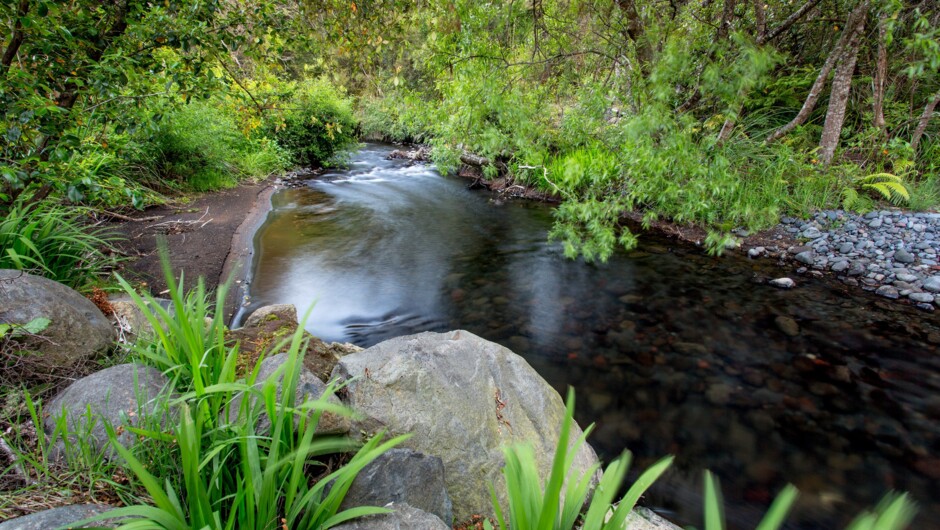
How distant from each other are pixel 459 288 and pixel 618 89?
3114 millimetres

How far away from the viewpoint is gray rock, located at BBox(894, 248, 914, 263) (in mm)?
5781

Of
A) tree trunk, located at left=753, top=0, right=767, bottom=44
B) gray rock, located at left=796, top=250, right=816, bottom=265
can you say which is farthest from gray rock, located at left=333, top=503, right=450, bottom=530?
gray rock, located at left=796, top=250, right=816, bottom=265

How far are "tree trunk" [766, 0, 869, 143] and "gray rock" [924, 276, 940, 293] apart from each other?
324cm

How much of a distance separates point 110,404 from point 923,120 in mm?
10578

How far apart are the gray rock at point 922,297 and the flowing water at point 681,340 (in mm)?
265

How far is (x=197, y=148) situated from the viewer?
8.16 m

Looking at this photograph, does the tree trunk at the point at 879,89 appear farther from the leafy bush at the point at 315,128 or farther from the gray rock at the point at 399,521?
the leafy bush at the point at 315,128

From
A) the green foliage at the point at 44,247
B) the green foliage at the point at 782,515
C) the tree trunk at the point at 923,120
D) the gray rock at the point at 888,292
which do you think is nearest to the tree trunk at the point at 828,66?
the tree trunk at the point at 923,120

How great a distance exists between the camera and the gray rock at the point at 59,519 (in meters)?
1.22

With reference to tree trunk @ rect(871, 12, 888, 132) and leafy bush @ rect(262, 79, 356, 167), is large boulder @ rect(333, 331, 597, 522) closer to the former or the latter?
Result: tree trunk @ rect(871, 12, 888, 132)

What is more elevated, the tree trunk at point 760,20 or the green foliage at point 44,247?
the tree trunk at point 760,20

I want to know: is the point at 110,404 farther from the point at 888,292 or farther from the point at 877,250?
Result: the point at 877,250

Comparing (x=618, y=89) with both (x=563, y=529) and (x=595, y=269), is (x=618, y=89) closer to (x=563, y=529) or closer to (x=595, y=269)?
(x=595, y=269)

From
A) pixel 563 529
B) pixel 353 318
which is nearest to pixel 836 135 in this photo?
pixel 353 318
